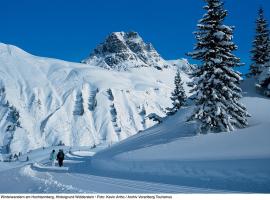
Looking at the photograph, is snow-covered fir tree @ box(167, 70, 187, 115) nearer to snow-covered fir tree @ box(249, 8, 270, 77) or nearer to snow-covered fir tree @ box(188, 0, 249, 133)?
snow-covered fir tree @ box(249, 8, 270, 77)

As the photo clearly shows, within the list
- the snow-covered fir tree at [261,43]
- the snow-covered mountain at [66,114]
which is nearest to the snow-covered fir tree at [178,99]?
the snow-covered fir tree at [261,43]

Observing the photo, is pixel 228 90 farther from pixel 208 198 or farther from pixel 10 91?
pixel 10 91

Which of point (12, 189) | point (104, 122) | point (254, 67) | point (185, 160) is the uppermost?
point (104, 122)

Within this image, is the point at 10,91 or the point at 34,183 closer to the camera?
the point at 34,183

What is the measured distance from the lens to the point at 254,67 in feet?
142

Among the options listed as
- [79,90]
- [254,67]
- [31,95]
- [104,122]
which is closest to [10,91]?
[31,95]

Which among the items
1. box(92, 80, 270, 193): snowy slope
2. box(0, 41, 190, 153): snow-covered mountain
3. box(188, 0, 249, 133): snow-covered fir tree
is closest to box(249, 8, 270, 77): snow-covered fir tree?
box(92, 80, 270, 193): snowy slope

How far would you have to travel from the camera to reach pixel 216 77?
28.6 m

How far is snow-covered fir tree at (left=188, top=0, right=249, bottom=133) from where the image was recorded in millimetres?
27609

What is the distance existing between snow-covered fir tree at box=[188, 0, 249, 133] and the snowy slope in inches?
73.4

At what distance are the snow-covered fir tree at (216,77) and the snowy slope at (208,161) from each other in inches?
73.4

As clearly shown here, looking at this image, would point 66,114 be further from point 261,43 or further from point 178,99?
point 261,43

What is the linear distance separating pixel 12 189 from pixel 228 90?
16.5m

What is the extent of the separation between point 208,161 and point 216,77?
420 inches
